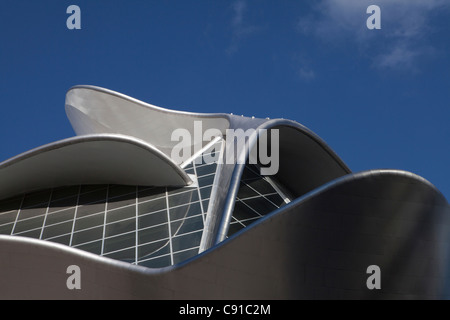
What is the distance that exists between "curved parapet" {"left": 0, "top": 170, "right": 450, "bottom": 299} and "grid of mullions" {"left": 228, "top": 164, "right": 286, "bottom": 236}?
4.99 m

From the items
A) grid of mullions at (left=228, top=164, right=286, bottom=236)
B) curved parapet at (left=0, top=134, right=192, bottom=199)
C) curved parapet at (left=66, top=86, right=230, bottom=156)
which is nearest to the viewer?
grid of mullions at (left=228, top=164, right=286, bottom=236)

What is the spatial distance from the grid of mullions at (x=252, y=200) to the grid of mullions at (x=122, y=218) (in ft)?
3.29

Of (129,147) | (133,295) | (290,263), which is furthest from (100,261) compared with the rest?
(129,147)

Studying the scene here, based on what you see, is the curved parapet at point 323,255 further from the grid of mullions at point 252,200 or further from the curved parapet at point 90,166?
the curved parapet at point 90,166

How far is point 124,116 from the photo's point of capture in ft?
94.0

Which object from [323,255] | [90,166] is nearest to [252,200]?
[90,166]

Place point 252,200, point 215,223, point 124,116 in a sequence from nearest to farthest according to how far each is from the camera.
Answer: point 215,223
point 252,200
point 124,116

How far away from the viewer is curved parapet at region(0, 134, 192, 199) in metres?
17.8

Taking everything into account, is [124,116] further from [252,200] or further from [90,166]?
[252,200]

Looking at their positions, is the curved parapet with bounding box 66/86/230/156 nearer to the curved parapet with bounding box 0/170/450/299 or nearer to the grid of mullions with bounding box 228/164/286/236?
the grid of mullions with bounding box 228/164/286/236

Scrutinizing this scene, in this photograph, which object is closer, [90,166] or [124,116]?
[90,166]

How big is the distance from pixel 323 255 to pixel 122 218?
25.2ft

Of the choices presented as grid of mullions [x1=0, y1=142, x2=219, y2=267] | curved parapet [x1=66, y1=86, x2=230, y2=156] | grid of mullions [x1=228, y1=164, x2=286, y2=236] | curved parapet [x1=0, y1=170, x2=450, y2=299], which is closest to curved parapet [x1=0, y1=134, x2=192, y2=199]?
grid of mullions [x1=0, y1=142, x2=219, y2=267]
